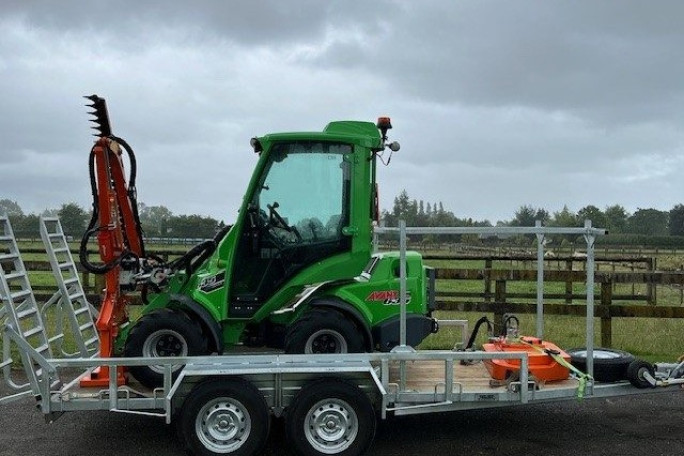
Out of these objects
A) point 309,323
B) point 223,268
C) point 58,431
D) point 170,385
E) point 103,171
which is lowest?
point 58,431

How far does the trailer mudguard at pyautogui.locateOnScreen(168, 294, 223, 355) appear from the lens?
5648 millimetres

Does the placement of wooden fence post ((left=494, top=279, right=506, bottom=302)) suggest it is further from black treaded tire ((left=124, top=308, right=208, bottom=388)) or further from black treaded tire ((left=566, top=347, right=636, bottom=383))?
black treaded tire ((left=124, top=308, right=208, bottom=388))

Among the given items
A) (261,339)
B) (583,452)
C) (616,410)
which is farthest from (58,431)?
(616,410)

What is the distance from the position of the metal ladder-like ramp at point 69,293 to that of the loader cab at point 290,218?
1.65 m

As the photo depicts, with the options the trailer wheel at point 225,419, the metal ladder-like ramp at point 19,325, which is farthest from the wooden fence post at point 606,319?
the metal ladder-like ramp at point 19,325

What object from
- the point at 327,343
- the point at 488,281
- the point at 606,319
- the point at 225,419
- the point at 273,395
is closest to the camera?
the point at 225,419

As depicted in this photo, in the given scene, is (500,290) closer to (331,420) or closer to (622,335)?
(622,335)

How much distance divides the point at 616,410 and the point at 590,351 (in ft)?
5.22

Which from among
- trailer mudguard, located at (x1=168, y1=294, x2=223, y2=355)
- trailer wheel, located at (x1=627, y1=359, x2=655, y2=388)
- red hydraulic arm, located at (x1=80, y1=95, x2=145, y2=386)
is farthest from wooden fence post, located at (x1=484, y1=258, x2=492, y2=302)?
red hydraulic arm, located at (x1=80, y1=95, x2=145, y2=386)

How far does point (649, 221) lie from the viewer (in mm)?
68938

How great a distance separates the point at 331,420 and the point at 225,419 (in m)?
0.79

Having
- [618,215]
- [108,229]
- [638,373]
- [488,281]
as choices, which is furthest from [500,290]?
[618,215]

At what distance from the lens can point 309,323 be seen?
558 cm

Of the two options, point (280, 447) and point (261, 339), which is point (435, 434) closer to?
point (280, 447)
